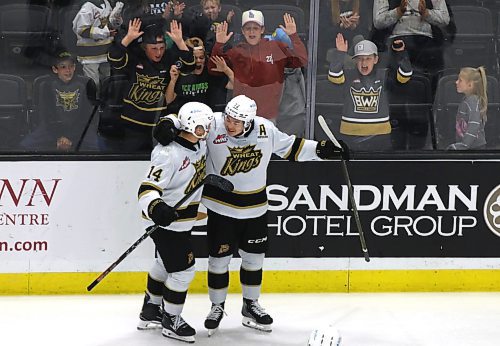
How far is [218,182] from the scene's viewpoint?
4.95 meters

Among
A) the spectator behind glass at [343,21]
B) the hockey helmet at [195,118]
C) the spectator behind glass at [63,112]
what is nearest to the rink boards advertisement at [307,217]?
the spectator behind glass at [63,112]

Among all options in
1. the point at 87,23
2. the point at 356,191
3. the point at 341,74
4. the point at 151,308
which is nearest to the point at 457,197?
the point at 356,191

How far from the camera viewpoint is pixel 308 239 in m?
5.91

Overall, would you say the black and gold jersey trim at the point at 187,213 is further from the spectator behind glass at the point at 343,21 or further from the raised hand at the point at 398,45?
the raised hand at the point at 398,45

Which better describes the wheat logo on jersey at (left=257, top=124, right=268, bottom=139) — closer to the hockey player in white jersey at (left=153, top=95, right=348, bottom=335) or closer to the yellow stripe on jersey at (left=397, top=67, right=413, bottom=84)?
the hockey player in white jersey at (left=153, top=95, right=348, bottom=335)

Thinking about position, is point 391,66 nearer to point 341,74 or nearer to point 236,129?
point 341,74

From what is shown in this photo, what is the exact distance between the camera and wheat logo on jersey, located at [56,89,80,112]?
5.74 metres

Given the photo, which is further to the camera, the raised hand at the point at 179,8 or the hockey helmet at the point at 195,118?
the raised hand at the point at 179,8

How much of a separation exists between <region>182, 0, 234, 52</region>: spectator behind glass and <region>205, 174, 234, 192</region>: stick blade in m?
1.10

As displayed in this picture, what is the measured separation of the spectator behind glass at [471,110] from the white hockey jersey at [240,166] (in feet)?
4.13

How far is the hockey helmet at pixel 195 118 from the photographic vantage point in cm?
491

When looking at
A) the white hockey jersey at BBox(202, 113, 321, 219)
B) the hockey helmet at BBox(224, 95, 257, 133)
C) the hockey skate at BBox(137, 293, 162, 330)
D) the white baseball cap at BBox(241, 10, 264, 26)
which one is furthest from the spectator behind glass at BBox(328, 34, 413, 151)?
the hockey skate at BBox(137, 293, 162, 330)

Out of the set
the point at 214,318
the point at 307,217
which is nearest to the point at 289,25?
the point at 307,217

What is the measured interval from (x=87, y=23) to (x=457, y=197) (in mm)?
2274
